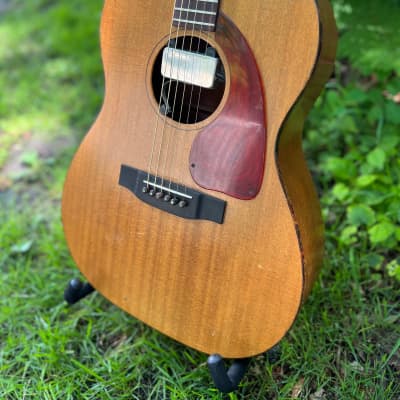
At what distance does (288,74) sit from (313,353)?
77cm

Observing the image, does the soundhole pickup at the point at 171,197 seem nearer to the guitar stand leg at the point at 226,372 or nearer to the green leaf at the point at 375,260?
the guitar stand leg at the point at 226,372

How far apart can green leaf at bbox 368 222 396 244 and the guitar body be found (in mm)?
380

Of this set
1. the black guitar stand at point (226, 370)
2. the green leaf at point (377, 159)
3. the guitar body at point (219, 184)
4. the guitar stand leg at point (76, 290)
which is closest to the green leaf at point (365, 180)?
the green leaf at point (377, 159)

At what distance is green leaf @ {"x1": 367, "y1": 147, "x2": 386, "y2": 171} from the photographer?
5.17 ft

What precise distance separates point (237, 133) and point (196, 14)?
0.29 meters

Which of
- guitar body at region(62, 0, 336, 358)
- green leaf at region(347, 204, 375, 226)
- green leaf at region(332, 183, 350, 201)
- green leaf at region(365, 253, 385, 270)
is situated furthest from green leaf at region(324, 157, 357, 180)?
guitar body at region(62, 0, 336, 358)

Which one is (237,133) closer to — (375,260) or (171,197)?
(171,197)

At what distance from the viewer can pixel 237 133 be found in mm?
1010

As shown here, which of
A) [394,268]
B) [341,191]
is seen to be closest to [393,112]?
[341,191]

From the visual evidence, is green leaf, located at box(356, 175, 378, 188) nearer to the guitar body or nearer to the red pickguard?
the guitar body

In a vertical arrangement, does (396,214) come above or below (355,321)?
above

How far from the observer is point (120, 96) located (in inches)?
47.2

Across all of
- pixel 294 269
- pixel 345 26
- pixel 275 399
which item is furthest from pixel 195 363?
pixel 345 26

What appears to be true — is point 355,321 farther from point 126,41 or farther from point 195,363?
point 126,41
